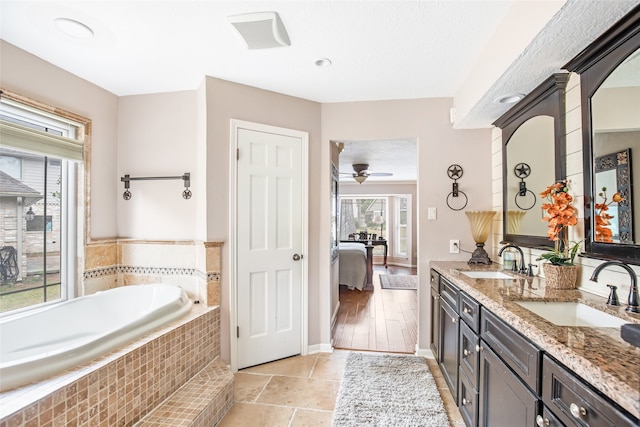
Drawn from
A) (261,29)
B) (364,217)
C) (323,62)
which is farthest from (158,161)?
(364,217)

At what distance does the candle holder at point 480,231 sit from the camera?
7.96 feet

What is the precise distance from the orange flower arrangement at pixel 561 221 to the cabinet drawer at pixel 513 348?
1.79 feet

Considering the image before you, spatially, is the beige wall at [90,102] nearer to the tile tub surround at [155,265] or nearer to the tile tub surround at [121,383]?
the tile tub surround at [155,265]

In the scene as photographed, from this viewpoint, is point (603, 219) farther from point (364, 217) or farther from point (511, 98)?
point (364, 217)

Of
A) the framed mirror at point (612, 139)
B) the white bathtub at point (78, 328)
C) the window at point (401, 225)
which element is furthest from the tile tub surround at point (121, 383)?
the window at point (401, 225)

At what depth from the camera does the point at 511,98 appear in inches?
78.2

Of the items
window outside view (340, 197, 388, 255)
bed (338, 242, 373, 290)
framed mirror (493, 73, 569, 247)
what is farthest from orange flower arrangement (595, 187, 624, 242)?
window outside view (340, 197, 388, 255)

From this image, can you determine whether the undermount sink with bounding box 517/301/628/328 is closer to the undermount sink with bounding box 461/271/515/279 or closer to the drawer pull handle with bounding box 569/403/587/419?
the drawer pull handle with bounding box 569/403/587/419

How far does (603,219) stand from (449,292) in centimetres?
97

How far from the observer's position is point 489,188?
2.64 meters

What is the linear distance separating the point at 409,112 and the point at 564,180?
144 centimetres

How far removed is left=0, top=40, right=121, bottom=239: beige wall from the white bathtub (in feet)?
2.11

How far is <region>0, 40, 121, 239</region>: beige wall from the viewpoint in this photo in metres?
1.95

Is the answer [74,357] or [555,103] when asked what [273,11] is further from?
[74,357]
